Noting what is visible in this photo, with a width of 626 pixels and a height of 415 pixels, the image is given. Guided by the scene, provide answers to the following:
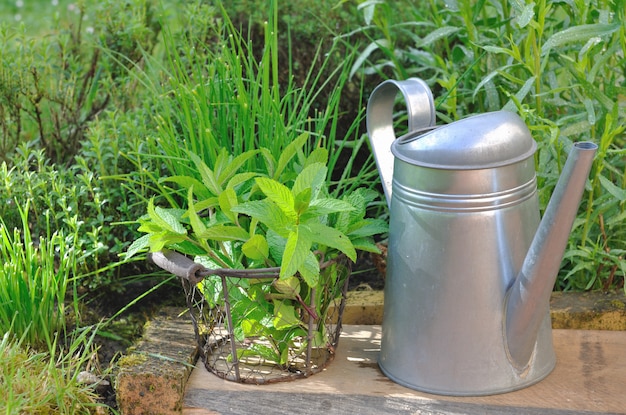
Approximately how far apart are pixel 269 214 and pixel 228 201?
101 mm

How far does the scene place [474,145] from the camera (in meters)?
1.65

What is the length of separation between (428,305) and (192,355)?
0.56m

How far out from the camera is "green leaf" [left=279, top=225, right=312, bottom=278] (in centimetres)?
161

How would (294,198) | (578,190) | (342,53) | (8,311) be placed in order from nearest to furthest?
(578,190) → (294,198) → (8,311) → (342,53)

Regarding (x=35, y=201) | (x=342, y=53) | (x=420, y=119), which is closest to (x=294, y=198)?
(x=420, y=119)

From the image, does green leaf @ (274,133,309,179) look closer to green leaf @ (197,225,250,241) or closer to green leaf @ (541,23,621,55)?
green leaf @ (197,225,250,241)

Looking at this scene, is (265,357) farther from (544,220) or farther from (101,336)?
(544,220)

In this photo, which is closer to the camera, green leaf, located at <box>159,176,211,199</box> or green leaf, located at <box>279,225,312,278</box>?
green leaf, located at <box>279,225,312,278</box>

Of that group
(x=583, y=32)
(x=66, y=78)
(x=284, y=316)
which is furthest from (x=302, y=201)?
(x=66, y=78)

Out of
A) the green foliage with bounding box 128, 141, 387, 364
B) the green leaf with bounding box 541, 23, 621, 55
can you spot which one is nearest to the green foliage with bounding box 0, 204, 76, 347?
the green foliage with bounding box 128, 141, 387, 364

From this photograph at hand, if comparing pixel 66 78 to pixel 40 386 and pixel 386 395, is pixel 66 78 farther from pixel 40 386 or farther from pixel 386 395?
pixel 386 395

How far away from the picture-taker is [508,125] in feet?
A: 5.57

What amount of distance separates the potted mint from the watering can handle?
0.27 feet

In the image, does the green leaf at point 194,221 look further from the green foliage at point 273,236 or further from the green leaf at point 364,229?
the green leaf at point 364,229
